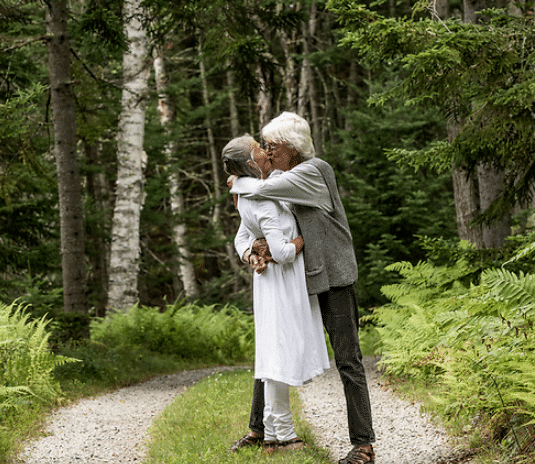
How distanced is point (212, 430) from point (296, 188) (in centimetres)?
245

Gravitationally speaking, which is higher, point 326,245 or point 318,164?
point 318,164

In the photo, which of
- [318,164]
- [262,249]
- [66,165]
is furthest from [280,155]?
[66,165]

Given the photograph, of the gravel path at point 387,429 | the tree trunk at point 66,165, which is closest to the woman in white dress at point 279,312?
the gravel path at point 387,429

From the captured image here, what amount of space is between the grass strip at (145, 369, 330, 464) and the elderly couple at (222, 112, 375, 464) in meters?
0.22

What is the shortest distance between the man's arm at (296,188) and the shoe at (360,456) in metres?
1.70

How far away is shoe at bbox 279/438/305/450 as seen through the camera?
13.0 feet

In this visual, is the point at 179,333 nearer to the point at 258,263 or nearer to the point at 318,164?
the point at 258,263

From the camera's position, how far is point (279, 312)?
12.6ft

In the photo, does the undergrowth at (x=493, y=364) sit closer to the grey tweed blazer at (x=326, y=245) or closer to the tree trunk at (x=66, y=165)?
the grey tweed blazer at (x=326, y=245)

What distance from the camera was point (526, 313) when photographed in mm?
4043

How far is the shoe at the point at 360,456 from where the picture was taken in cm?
370

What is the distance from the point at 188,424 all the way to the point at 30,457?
54.9 inches

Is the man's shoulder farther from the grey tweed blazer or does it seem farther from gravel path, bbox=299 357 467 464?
gravel path, bbox=299 357 467 464

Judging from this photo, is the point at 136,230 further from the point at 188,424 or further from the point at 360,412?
the point at 360,412
